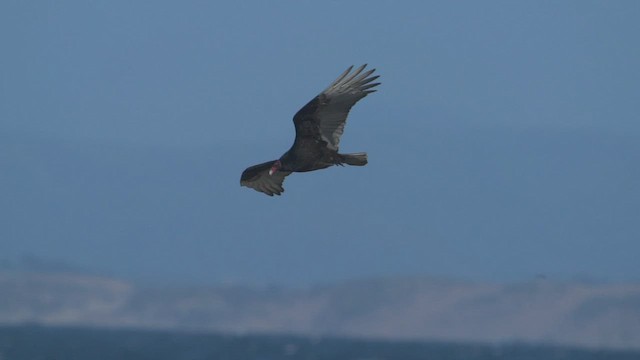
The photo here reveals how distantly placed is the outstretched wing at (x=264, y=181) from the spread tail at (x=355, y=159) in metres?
2.77

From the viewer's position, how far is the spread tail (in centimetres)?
2748

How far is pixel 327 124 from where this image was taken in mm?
28031

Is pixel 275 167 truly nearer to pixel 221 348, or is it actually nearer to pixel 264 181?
pixel 264 181

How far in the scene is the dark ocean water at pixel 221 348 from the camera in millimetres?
120188

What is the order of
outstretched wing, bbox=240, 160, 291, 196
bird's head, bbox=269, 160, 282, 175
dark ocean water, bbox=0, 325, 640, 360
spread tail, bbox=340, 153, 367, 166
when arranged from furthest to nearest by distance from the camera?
dark ocean water, bbox=0, 325, 640, 360 < outstretched wing, bbox=240, 160, 291, 196 < bird's head, bbox=269, 160, 282, 175 < spread tail, bbox=340, 153, 367, 166

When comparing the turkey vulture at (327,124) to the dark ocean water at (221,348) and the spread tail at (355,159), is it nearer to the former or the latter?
the spread tail at (355,159)

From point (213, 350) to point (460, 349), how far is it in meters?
32.4

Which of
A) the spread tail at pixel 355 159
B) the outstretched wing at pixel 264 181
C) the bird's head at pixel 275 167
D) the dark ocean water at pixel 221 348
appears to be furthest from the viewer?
the dark ocean water at pixel 221 348

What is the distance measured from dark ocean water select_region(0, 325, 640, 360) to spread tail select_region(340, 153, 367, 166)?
279 ft

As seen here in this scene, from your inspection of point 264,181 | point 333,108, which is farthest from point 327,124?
point 264,181

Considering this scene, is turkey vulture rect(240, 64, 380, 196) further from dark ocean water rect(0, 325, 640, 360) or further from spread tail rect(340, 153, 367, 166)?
dark ocean water rect(0, 325, 640, 360)

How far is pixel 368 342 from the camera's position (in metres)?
173

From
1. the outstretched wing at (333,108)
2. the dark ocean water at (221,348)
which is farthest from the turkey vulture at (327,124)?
the dark ocean water at (221,348)

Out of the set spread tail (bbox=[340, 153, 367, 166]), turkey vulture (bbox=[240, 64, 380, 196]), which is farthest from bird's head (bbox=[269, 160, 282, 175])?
spread tail (bbox=[340, 153, 367, 166])
